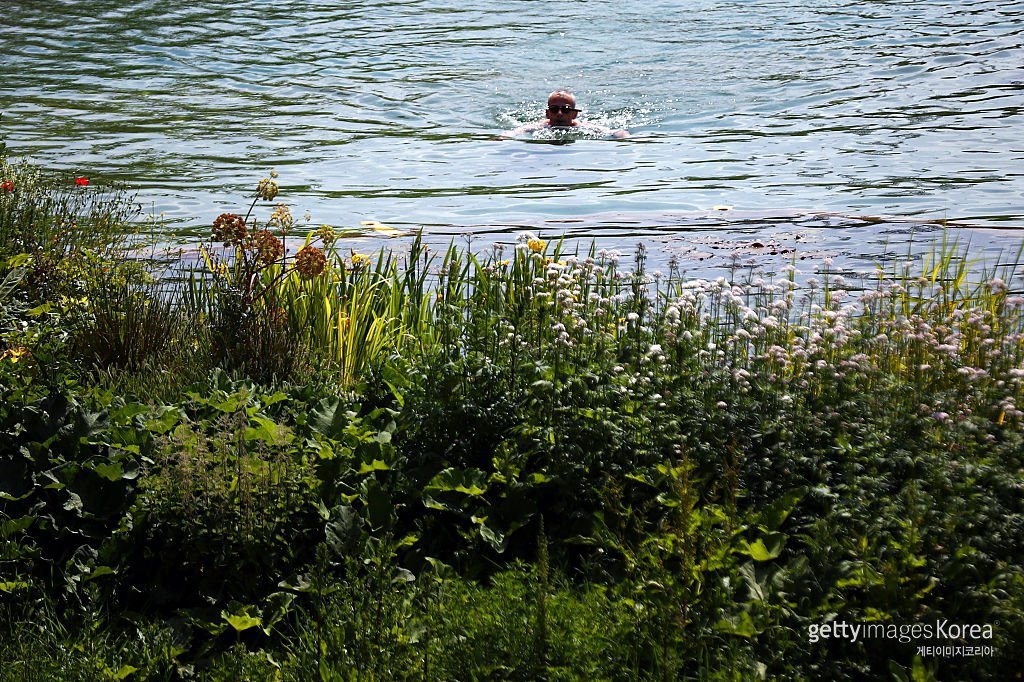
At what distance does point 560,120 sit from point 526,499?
40.6 ft

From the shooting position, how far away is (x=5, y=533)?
11.6 ft

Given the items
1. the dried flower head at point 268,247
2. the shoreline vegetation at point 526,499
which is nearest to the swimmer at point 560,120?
the dried flower head at point 268,247

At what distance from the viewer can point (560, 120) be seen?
15.6 metres

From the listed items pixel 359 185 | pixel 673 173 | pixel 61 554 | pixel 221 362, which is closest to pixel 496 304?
pixel 221 362

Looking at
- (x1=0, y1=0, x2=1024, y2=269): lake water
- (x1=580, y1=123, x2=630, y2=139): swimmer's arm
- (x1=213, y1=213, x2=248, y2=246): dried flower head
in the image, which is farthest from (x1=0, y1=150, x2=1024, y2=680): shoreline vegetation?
(x1=580, y1=123, x2=630, y2=139): swimmer's arm

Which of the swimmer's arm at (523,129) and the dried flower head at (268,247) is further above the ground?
the swimmer's arm at (523,129)

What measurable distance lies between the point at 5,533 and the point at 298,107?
1448 cm

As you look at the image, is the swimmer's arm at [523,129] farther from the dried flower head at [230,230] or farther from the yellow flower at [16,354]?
the yellow flower at [16,354]

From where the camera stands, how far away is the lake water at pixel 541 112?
32.7ft

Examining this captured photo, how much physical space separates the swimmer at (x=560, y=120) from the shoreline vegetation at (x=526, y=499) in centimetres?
1048

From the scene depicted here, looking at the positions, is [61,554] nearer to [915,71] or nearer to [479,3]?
[915,71]
